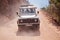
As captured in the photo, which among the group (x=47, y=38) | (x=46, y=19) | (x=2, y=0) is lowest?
(x=47, y=38)

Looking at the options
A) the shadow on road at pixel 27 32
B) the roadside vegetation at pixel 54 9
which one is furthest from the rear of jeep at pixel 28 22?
the roadside vegetation at pixel 54 9

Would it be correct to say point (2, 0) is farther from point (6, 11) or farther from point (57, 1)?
point (57, 1)

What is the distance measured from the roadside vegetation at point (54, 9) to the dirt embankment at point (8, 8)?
12.3 inches

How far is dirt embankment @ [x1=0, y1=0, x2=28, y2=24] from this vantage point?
12.1 feet

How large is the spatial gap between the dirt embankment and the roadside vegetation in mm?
313

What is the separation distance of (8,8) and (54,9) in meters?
0.58

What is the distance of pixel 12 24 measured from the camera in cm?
365

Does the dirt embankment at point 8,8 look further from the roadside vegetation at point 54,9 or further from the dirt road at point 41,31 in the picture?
the roadside vegetation at point 54,9

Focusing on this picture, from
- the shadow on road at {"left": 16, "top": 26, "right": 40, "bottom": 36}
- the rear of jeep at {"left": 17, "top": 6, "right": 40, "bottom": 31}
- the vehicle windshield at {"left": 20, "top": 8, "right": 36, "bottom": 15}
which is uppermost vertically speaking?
the vehicle windshield at {"left": 20, "top": 8, "right": 36, "bottom": 15}

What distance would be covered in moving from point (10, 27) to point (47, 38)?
0.48m

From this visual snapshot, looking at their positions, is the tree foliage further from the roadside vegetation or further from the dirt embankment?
the dirt embankment

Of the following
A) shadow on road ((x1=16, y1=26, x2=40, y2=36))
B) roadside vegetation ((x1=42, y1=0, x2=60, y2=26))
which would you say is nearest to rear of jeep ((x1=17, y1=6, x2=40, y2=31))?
shadow on road ((x1=16, y1=26, x2=40, y2=36))

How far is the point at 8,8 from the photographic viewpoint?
3715 millimetres

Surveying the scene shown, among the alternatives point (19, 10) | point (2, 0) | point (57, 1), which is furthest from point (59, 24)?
point (2, 0)
